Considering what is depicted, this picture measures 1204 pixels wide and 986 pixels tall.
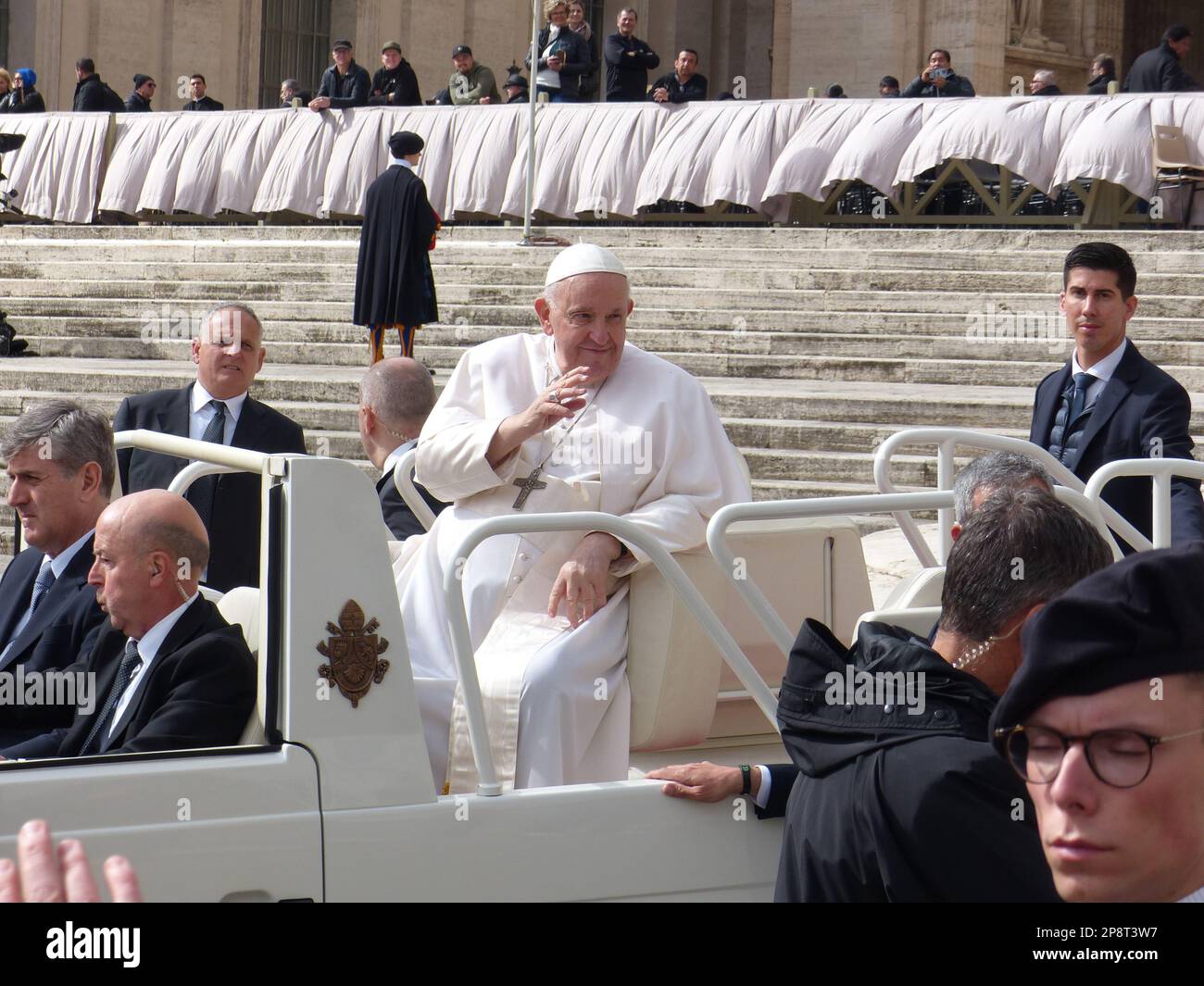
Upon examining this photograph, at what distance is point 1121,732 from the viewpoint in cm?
165

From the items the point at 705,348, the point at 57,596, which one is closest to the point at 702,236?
the point at 705,348

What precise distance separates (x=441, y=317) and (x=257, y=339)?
953 cm

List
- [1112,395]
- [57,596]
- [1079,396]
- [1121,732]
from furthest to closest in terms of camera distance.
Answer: [1079,396]
[1112,395]
[57,596]
[1121,732]

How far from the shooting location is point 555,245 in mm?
16781

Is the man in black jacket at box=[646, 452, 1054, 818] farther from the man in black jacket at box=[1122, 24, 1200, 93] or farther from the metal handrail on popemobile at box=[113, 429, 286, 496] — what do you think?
the man in black jacket at box=[1122, 24, 1200, 93]

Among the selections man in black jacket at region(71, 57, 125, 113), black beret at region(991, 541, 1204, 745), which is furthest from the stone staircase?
black beret at region(991, 541, 1204, 745)

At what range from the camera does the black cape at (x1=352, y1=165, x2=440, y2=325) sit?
1379 cm

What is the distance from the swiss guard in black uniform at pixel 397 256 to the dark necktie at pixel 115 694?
407 inches

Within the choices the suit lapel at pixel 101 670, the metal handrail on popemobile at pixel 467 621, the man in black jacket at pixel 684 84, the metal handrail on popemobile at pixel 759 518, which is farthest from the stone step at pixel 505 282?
the suit lapel at pixel 101 670

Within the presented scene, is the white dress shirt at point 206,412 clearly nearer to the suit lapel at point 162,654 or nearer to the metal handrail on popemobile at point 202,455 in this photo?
the metal handrail on popemobile at point 202,455

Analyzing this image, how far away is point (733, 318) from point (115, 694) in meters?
11.2

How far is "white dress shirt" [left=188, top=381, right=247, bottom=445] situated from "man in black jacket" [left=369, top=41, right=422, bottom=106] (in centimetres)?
1470

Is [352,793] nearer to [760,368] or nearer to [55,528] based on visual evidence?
[55,528]

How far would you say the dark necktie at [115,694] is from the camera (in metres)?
3.51
